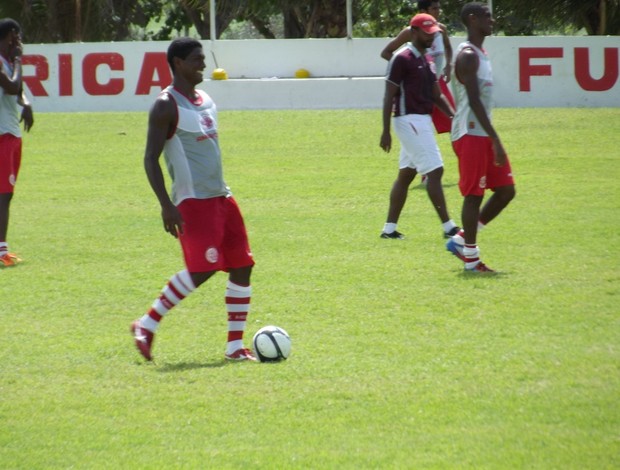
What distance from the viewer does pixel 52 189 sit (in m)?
16.8

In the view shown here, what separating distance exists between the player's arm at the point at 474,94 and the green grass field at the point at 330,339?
1.05 meters

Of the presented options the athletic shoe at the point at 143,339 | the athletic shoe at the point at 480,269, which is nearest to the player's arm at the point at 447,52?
the athletic shoe at the point at 480,269

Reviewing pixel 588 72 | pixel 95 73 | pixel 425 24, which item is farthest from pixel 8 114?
pixel 588 72

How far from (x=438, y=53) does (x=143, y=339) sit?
24.9 ft

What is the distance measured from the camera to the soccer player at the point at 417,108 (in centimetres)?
1144

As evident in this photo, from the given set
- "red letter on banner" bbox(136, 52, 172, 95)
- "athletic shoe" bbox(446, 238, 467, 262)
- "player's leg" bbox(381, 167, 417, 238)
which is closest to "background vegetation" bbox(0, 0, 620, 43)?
"red letter on banner" bbox(136, 52, 172, 95)

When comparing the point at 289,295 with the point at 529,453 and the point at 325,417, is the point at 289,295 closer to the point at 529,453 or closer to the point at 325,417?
the point at 325,417

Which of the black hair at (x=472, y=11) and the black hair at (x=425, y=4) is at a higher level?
the black hair at (x=425, y=4)

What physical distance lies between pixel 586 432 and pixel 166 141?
313cm

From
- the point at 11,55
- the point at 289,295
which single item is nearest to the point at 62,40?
the point at 11,55

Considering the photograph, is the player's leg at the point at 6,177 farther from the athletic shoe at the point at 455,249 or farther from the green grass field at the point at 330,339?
the athletic shoe at the point at 455,249

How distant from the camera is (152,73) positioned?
83.4 feet

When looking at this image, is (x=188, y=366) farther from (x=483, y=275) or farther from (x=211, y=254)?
(x=483, y=275)

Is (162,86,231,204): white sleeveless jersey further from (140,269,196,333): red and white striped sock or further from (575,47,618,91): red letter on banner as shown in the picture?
(575,47,618,91): red letter on banner
